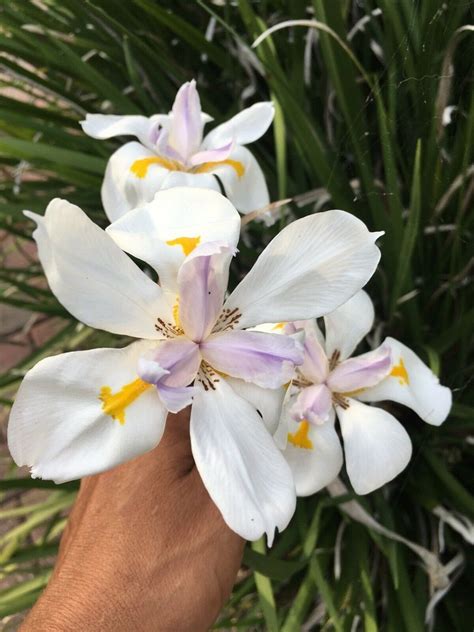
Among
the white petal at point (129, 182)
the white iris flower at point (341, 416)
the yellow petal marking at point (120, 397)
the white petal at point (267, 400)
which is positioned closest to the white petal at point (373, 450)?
the white iris flower at point (341, 416)

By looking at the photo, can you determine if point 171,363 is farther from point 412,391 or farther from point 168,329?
point 412,391

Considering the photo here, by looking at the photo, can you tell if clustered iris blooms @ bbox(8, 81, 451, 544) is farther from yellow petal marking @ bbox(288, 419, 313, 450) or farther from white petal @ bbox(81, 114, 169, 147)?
white petal @ bbox(81, 114, 169, 147)

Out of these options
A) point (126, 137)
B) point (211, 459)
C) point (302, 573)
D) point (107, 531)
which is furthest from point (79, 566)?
point (126, 137)

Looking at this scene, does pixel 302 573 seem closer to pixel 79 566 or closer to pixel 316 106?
pixel 79 566

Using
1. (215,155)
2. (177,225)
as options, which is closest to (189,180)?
(215,155)

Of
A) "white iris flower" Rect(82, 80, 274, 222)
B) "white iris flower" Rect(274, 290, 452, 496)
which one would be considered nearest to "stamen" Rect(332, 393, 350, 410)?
"white iris flower" Rect(274, 290, 452, 496)

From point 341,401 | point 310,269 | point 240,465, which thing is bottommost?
point 341,401

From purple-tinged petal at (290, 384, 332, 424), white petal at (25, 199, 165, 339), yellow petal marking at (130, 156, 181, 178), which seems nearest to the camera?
white petal at (25, 199, 165, 339)
